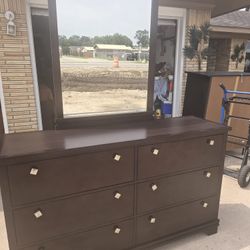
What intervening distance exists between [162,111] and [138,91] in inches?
105

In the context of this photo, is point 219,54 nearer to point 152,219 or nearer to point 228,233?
point 228,233

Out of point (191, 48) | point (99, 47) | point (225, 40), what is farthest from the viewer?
point (225, 40)

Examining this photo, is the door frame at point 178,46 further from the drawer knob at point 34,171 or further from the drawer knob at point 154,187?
the drawer knob at point 34,171

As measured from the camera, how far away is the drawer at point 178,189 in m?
1.71

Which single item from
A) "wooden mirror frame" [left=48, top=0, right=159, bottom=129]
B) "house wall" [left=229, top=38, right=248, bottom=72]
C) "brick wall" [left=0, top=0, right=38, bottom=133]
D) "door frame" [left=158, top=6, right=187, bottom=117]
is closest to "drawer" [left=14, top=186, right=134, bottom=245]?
"wooden mirror frame" [left=48, top=0, right=159, bottom=129]

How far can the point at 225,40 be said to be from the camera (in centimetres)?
651

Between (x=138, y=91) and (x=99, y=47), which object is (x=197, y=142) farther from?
(x=99, y=47)

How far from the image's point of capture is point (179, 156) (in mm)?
1737

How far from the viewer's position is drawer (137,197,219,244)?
5.87 feet

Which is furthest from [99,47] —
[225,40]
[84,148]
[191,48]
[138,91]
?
[225,40]

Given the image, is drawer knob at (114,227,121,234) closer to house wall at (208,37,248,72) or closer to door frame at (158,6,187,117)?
door frame at (158,6,187,117)

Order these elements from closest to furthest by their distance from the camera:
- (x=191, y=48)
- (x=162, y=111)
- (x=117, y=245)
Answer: (x=117, y=245), (x=191, y=48), (x=162, y=111)

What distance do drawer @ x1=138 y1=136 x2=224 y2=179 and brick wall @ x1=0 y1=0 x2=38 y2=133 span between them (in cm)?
238

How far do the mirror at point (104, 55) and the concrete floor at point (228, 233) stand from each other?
118 cm
